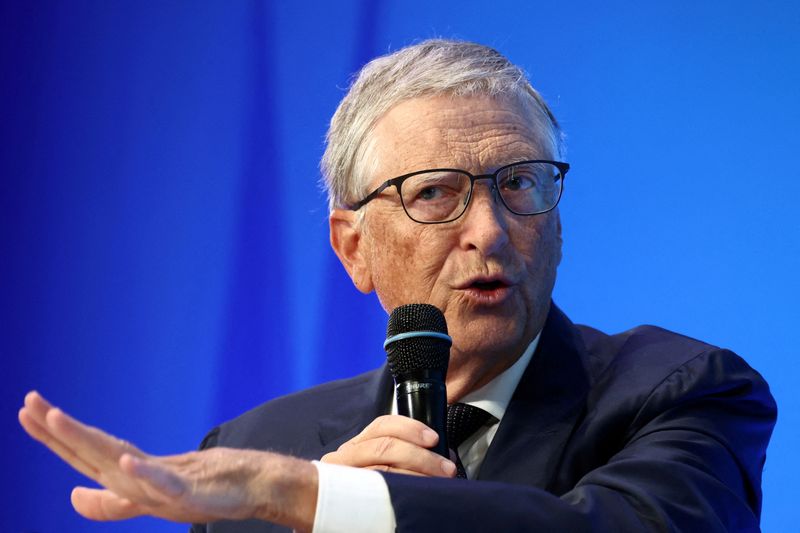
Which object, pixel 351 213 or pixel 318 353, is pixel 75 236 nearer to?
pixel 318 353

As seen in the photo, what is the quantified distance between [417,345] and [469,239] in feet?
1.37

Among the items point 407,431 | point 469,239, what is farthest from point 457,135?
point 407,431

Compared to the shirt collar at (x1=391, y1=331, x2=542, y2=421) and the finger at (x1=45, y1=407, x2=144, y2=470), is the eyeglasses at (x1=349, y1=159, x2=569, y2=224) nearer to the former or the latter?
the shirt collar at (x1=391, y1=331, x2=542, y2=421)

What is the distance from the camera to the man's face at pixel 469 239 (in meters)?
1.86

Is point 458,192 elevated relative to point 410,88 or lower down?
lower down

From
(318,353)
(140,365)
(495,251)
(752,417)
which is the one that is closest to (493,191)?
(495,251)

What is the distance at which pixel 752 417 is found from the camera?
69.2 inches

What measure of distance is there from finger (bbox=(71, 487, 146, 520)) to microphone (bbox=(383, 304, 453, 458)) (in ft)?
1.31

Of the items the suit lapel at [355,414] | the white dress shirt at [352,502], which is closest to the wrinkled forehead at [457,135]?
the suit lapel at [355,414]

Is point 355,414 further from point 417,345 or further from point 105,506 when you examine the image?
point 105,506

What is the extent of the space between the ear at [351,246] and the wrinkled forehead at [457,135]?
180 millimetres

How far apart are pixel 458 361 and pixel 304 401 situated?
0.57 metres

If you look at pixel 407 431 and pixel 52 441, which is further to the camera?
pixel 407 431

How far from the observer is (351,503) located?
124cm
